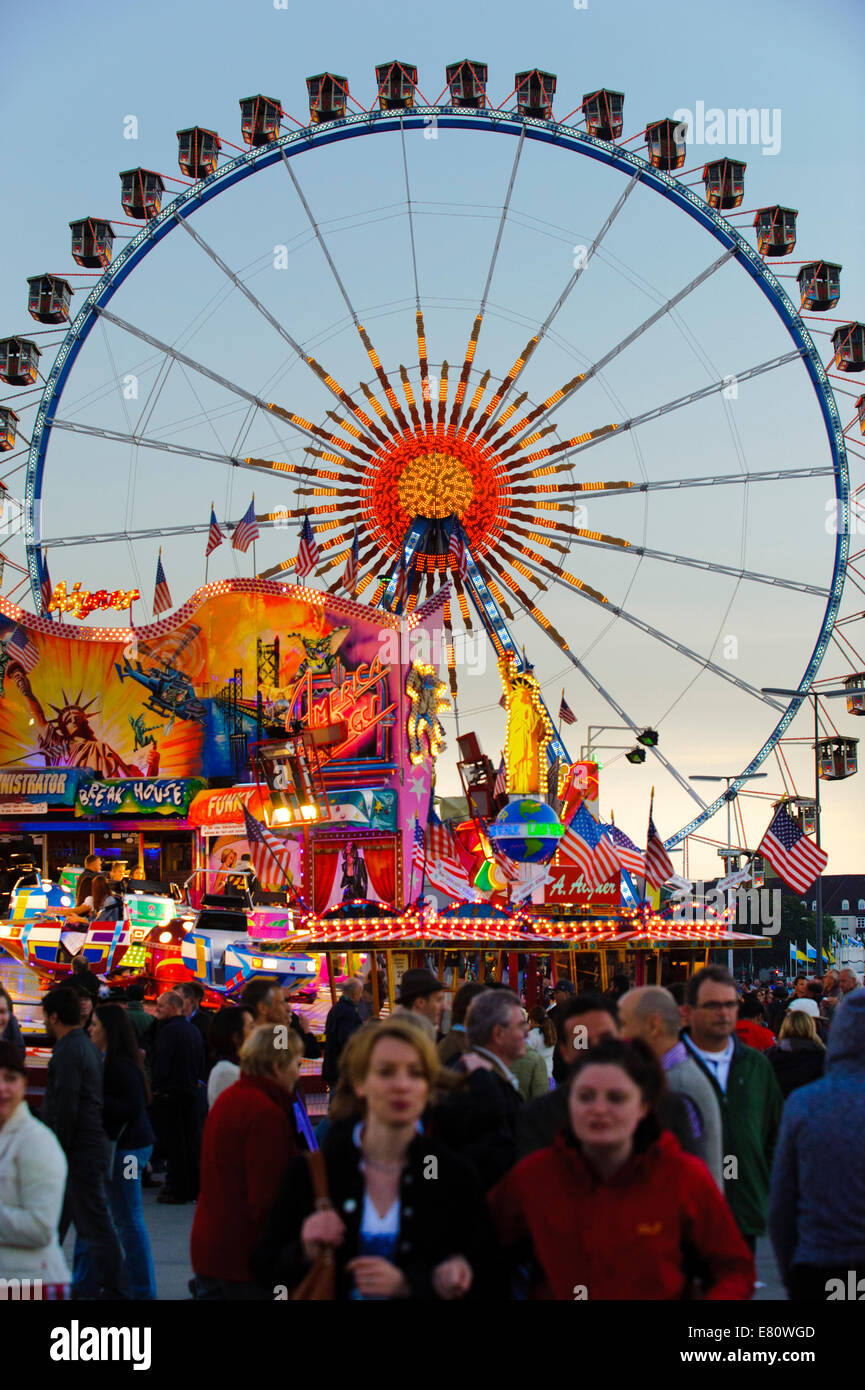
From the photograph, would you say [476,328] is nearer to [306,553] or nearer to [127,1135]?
[306,553]

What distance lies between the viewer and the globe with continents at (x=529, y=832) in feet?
83.4

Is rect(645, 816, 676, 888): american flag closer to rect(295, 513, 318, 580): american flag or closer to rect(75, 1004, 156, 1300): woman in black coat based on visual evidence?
rect(295, 513, 318, 580): american flag

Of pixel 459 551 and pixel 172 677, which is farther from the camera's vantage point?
pixel 172 677

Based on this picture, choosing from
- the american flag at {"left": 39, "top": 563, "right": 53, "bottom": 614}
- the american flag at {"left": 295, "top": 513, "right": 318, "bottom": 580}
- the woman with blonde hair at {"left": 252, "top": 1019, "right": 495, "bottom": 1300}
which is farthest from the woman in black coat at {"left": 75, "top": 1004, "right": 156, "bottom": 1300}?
the american flag at {"left": 39, "top": 563, "right": 53, "bottom": 614}

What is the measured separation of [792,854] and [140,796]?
16.8 metres

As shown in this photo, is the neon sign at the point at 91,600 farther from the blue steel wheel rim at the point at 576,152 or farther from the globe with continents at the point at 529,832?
the globe with continents at the point at 529,832

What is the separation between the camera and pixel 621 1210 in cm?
384

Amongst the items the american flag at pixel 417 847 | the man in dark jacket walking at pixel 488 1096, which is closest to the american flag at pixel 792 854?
the american flag at pixel 417 847

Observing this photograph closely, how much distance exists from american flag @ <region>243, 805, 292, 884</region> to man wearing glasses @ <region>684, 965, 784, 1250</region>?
22.8 meters

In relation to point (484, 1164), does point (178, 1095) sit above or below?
below

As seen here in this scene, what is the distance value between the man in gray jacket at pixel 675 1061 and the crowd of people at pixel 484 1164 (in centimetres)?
1

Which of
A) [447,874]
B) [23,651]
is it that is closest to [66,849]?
[23,651]
